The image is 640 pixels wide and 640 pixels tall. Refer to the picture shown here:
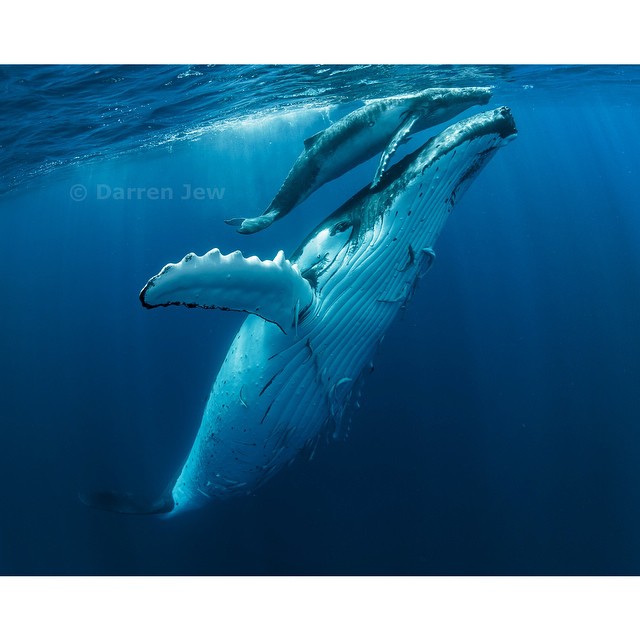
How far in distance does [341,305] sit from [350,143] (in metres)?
1.48

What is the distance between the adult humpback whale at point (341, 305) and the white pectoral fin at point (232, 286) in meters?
0.20

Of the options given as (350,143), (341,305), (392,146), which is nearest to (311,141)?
(350,143)

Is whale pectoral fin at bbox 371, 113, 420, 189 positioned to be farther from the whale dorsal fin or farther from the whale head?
the whale dorsal fin

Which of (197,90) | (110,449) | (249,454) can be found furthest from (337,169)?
(110,449)

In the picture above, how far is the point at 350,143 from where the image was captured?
3738 mm

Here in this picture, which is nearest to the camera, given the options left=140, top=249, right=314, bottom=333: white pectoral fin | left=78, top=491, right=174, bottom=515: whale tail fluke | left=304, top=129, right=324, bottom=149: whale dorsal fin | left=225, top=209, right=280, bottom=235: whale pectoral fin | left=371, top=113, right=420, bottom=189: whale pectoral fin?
left=140, top=249, right=314, bottom=333: white pectoral fin

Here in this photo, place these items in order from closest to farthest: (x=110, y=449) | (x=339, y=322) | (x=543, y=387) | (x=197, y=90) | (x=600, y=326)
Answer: (x=339, y=322) < (x=197, y=90) < (x=110, y=449) < (x=543, y=387) < (x=600, y=326)

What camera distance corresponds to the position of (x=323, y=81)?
8750mm

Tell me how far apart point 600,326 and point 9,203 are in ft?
75.4

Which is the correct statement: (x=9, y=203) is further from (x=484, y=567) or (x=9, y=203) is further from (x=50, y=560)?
(x=484, y=567)

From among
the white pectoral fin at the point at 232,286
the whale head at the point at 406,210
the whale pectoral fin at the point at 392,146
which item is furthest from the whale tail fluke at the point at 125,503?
the whale pectoral fin at the point at 392,146

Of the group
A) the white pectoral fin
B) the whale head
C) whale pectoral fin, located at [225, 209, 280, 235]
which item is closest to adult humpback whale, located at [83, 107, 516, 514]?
the whale head

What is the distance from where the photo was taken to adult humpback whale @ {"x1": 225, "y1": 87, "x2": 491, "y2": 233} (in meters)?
3.67

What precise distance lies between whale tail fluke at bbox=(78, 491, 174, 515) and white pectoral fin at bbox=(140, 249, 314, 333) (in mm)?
3202
